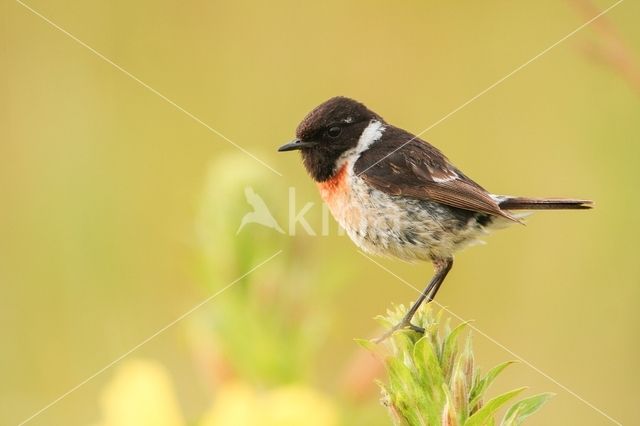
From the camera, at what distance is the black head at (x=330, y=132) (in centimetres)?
357

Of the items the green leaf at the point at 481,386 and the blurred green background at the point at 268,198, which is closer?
the green leaf at the point at 481,386

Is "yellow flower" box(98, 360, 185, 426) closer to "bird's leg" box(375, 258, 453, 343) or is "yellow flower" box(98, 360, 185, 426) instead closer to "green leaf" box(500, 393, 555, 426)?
"bird's leg" box(375, 258, 453, 343)

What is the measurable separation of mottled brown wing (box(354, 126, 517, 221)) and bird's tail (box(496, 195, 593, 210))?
0.10 meters

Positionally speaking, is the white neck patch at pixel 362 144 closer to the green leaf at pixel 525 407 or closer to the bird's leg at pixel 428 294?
the bird's leg at pixel 428 294

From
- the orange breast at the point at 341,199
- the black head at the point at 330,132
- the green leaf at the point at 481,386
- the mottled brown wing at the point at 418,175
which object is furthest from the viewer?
the black head at the point at 330,132

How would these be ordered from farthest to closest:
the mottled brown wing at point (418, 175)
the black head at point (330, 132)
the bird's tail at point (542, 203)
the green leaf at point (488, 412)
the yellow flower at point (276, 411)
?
the black head at point (330, 132)
the mottled brown wing at point (418, 175)
the bird's tail at point (542, 203)
the yellow flower at point (276, 411)
the green leaf at point (488, 412)

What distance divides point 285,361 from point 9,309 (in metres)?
2.59

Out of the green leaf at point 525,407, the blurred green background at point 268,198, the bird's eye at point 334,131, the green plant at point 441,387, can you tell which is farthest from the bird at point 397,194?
the green leaf at point 525,407

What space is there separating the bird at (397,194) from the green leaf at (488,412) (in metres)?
1.30

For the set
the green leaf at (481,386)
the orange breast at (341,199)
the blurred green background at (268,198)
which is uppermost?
the green leaf at (481,386)

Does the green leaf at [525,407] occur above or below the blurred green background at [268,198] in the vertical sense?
above

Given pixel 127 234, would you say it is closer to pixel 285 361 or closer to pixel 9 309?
pixel 9 309

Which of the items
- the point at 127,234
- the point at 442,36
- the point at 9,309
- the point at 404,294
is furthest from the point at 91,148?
the point at 442,36

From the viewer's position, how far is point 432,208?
10.8ft
